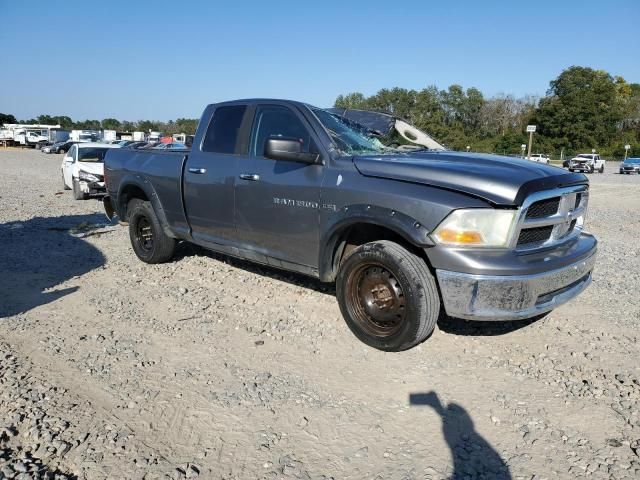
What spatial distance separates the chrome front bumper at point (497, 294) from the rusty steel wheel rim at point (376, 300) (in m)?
0.40

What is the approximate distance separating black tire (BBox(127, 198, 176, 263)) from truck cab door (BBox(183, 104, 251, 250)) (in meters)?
0.74

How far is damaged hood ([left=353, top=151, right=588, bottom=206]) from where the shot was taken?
338cm

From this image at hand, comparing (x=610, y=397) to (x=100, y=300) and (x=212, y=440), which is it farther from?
(x=100, y=300)

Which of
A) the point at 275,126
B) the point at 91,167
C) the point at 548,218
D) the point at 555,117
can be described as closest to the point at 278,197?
the point at 275,126

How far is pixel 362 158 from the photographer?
4031 millimetres

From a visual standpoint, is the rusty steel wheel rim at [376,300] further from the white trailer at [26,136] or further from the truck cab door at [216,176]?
the white trailer at [26,136]

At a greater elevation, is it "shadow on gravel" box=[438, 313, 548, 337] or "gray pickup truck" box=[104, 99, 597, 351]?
"gray pickup truck" box=[104, 99, 597, 351]

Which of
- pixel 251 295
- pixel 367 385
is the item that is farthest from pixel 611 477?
pixel 251 295

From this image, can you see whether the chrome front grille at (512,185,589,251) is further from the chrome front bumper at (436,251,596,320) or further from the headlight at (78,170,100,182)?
the headlight at (78,170,100,182)

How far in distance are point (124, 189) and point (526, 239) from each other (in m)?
5.03

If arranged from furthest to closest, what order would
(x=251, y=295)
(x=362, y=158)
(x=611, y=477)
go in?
(x=251, y=295)
(x=362, y=158)
(x=611, y=477)

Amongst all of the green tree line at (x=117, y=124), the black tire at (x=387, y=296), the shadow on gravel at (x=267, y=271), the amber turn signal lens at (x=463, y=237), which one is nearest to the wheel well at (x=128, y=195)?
the shadow on gravel at (x=267, y=271)

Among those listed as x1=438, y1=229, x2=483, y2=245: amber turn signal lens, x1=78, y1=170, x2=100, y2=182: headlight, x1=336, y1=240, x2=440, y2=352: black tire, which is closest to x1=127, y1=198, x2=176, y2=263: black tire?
x1=336, y1=240, x2=440, y2=352: black tire

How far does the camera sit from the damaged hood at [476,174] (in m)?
3.38
